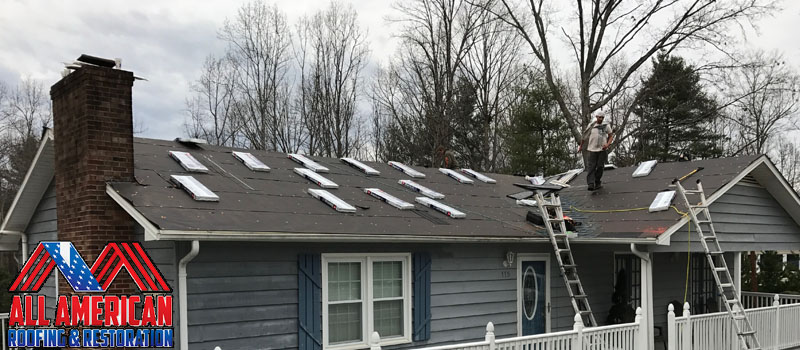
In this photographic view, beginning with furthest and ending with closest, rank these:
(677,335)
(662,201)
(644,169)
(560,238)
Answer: (644,169), (662,201), (560,238), (677,335)

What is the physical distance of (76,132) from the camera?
7.81 metres

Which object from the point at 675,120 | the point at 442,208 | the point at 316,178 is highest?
the point at 675,120

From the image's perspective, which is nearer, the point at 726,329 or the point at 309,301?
the point at 309,301

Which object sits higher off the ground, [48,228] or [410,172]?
[410,172]

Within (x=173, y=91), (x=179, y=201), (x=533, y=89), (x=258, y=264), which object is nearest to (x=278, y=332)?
(x=258, y=264)

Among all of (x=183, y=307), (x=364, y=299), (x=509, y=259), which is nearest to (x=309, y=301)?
(x=364, y=299)

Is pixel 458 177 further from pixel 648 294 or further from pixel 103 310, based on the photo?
pixel 103 310

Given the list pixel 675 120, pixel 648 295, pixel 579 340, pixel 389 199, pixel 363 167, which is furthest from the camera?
pixel 675 120

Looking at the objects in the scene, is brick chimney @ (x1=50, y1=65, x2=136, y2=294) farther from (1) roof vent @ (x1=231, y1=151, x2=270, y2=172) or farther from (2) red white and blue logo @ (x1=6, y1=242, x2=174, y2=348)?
Answer: (1) roof vent @ (x1=231, y1=151, x2=270, y2=172)

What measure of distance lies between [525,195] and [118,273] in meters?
6.36

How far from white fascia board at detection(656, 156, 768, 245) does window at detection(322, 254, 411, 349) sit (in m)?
3.80

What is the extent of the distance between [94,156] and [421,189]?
5254 millimetres

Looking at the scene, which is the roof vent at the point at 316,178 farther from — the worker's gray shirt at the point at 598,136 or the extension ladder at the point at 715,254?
the extension ladder at the point at 715,254

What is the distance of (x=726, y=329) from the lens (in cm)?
Result: 1077
